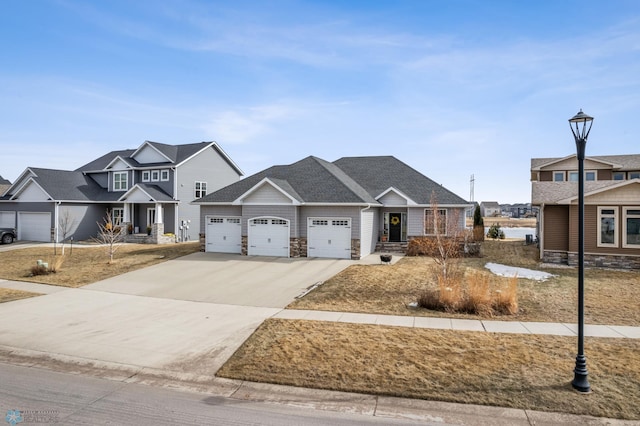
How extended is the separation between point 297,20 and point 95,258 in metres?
17.4

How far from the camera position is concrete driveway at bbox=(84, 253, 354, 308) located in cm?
1364

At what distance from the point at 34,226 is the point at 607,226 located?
39129 mm

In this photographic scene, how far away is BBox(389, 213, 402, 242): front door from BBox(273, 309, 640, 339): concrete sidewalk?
15.9 metres

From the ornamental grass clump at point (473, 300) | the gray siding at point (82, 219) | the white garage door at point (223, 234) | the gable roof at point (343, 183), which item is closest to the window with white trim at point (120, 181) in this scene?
the gray siding at point (82, 219)

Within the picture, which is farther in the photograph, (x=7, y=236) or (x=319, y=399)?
(x=7, y=236)

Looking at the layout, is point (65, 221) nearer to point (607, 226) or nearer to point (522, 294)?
point (522, 294)

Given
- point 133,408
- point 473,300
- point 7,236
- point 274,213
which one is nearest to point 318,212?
point 274,213

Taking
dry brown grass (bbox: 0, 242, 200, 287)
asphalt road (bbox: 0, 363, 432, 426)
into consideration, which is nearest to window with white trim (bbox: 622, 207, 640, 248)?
asphalt road (bbox: 0, 363, 432, 426)

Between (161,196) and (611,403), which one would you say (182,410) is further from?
(161,196)

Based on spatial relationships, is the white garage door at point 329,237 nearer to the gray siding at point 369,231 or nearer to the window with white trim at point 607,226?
the gray siding at point 369,231

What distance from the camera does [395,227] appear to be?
2641cm

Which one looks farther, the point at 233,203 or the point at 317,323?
the point at 233,203

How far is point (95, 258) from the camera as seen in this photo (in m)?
22.3

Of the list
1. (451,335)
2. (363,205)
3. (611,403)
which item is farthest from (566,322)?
(363,205)
